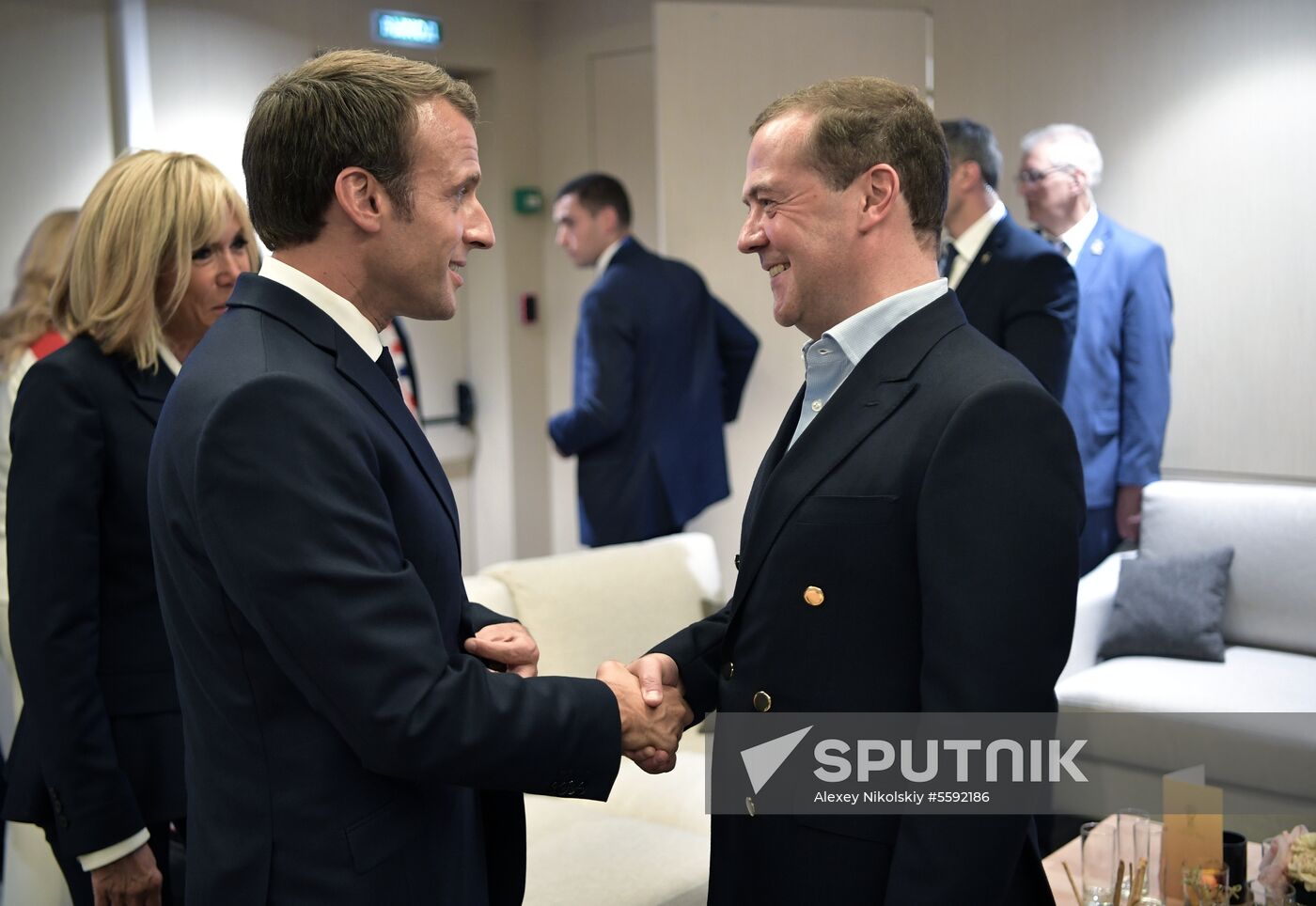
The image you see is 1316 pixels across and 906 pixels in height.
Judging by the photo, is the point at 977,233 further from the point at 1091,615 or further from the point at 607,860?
the point at 607,860

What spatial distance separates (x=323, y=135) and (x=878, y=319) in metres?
0.67

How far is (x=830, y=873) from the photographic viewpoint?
1.44m

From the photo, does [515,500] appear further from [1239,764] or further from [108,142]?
[1239,764]

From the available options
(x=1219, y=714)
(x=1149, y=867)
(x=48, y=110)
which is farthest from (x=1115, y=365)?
(x=48, y=110)

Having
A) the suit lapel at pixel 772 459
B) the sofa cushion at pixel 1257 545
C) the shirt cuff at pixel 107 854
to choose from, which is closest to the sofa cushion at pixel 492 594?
the shirt cuff at pixel 107 854

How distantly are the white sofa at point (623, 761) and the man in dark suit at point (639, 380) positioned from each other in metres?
0.97

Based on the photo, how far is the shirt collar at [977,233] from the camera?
3.72 metres

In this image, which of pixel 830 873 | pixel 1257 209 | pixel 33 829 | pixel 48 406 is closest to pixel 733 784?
pixel 830 873

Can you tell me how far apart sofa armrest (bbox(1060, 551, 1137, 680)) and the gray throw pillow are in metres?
0.04

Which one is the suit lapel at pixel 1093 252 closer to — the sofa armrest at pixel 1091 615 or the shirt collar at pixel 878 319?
the sofa armrest at pixel 1091 615

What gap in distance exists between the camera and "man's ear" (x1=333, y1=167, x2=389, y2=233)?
1371 mm

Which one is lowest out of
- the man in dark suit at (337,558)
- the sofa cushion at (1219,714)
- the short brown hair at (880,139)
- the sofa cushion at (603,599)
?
the sofa cushion at (1219,714)

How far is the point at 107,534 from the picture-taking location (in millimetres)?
1845

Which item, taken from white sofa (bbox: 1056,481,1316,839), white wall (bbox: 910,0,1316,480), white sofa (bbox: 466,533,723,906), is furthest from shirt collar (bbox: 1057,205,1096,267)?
white sofa (bbox: 466,533,723,906)
